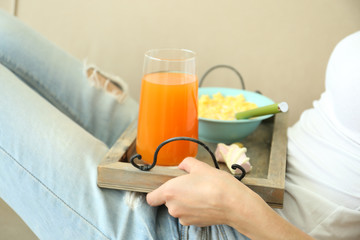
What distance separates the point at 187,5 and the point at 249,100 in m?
0.69

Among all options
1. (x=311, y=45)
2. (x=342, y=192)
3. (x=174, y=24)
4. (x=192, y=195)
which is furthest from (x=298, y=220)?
(x=174, y=24)

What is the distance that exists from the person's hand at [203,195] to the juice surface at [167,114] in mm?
85

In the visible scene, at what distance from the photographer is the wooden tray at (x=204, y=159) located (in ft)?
2.27

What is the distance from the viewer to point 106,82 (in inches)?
43.6

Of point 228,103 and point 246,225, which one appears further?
point 228,103

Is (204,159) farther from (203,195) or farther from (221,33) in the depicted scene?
(221,33)

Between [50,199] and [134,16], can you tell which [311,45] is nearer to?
[134,16]

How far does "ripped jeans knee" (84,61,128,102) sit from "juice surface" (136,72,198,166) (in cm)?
37

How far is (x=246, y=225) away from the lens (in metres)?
0.62

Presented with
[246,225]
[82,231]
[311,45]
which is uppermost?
[311,45]

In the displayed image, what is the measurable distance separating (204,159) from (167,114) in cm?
14

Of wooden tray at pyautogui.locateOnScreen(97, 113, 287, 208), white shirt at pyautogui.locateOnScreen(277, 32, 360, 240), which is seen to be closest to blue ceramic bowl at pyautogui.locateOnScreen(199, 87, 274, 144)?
wooden tray at pyautogui.locateOnScreen(97, 113, 287, 208)

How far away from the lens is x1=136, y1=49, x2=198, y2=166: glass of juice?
2.33 feet

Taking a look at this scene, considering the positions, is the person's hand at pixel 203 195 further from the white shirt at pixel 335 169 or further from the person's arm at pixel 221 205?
the white shirt at pixel 335 169
